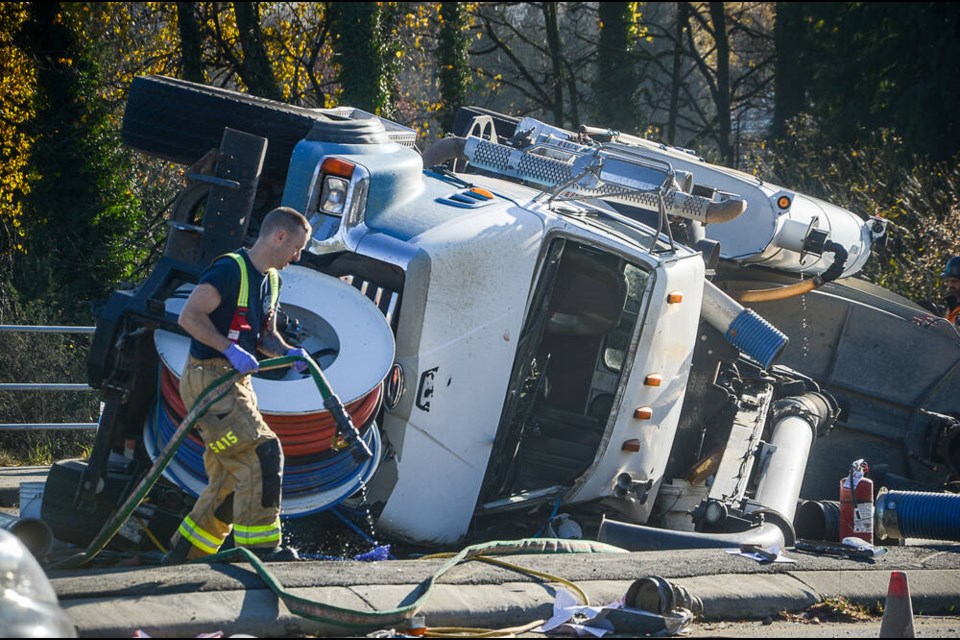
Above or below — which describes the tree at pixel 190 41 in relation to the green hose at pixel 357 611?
above

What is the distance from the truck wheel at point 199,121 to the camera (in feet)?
22.0

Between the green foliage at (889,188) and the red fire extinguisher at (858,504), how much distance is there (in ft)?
17.0

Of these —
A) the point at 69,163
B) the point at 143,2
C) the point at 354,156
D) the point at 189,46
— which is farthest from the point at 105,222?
the point at 354,156

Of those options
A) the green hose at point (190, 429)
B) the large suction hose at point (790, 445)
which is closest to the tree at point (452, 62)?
the large suction hose at point (790, 445)

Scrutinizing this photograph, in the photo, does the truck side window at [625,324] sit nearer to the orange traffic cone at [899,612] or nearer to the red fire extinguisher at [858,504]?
the red fire extinguisher at [858,504]

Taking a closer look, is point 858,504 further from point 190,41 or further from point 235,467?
point 190,41

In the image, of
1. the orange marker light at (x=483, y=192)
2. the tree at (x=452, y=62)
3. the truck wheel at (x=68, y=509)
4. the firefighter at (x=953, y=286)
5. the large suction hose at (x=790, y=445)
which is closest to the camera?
the truck wheel at (x=68, y=509)

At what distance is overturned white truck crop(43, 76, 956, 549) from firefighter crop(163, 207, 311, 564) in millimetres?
328

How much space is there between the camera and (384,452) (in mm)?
6309

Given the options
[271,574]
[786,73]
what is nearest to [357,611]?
[271,574]

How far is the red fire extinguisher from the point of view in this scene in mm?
7914

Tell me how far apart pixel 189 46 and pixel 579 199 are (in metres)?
13.0

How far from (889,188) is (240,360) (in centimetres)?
1572

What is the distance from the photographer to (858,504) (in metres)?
7.97
